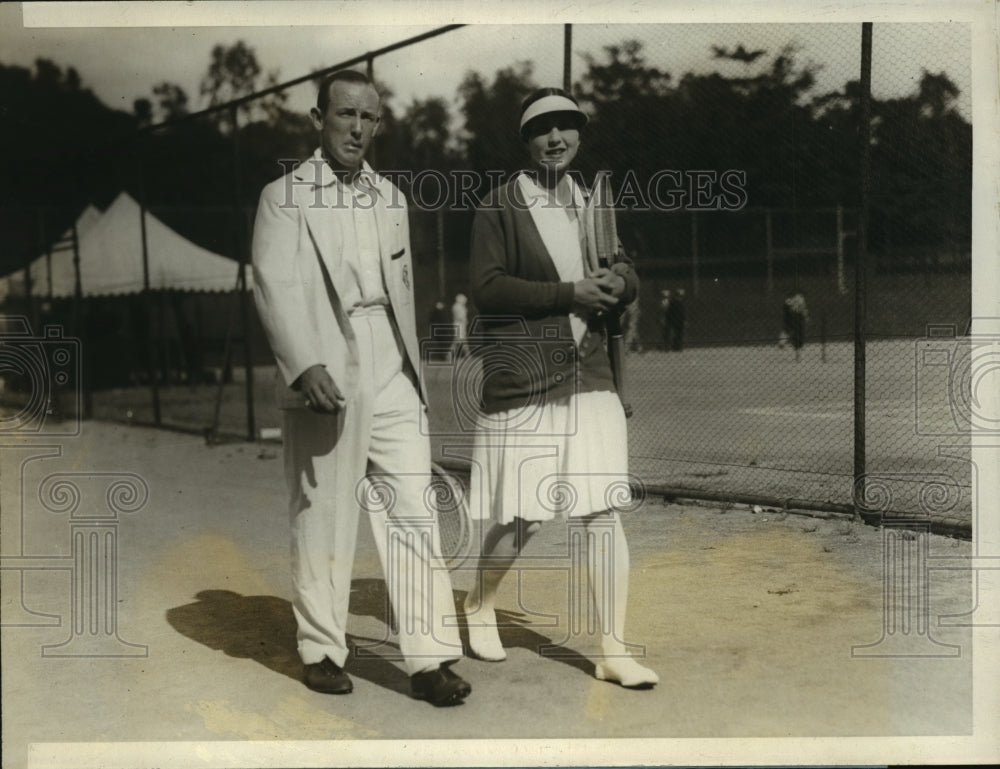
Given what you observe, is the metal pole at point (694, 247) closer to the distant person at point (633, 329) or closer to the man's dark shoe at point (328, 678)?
the distant person at point (633, 329)

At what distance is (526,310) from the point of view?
4.11m

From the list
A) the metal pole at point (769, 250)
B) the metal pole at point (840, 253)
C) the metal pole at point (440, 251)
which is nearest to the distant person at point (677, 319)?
the metal pole at point (769, 250)

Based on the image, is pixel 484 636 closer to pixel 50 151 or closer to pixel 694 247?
pixel 50 151

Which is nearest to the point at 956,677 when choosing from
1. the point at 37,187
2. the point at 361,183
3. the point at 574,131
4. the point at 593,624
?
the point at 593,624

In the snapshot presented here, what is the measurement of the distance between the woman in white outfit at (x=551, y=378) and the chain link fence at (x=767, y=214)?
1.03 metres

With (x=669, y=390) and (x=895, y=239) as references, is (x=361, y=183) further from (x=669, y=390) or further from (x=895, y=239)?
(x=669, y=390)

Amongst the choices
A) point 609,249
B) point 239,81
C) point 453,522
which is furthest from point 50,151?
point 609,249

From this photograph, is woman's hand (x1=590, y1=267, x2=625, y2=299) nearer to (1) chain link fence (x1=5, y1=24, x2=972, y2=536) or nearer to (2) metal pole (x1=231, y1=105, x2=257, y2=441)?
(1) chain link fence (x1=5, y1=24, x2=972, y2=536)

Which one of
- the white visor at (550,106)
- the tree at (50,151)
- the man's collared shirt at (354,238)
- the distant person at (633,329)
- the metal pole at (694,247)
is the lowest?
the distant person at (633,329)

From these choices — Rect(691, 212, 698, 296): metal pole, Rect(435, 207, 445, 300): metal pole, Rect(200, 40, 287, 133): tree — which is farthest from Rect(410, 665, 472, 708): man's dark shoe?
Rect(691, 212, 698, 296): metal pole

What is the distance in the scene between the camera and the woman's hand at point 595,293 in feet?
13.3

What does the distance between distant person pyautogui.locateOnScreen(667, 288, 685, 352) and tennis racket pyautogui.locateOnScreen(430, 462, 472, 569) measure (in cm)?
323

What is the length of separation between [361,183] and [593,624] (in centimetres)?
189

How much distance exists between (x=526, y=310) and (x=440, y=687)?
4.24 feet
